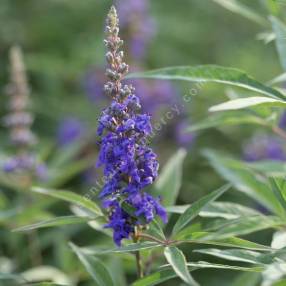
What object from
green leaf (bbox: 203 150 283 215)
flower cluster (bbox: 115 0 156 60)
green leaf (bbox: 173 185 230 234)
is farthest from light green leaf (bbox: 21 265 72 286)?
flower cluster (bbox: 115 0 156 60)

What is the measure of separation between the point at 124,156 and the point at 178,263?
0.46 m

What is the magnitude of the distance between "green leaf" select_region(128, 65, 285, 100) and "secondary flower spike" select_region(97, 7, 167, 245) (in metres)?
0.24

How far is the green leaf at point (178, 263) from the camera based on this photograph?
2.04 meters

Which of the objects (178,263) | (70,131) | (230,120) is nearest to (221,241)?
(178,263)

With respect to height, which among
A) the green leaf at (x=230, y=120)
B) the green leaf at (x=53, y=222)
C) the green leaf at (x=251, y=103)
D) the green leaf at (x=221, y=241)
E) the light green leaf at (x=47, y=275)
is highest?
the green leaf at (x=230, y=120)

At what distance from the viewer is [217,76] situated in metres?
2.63

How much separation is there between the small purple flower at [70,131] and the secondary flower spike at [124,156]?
3909 mm

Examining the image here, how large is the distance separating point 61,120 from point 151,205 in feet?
14.9

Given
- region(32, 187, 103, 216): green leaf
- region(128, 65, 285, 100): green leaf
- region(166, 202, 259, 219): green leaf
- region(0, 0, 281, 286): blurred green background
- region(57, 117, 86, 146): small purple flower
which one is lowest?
region(166, 202, 259, 219): green leaf

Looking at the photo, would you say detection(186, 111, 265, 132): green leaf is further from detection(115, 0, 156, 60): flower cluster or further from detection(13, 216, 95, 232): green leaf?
detection(115, 0, 156, 60): flower cluster

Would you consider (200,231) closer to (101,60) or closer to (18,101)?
(18,101)

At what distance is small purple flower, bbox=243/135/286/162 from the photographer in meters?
4.95

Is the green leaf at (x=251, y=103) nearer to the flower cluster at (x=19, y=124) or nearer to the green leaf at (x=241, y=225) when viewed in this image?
the green leaf at (x=241, y=225)

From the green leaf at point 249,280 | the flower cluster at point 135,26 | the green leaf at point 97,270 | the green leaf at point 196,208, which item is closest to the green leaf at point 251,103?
the green leaf at point 196,208
